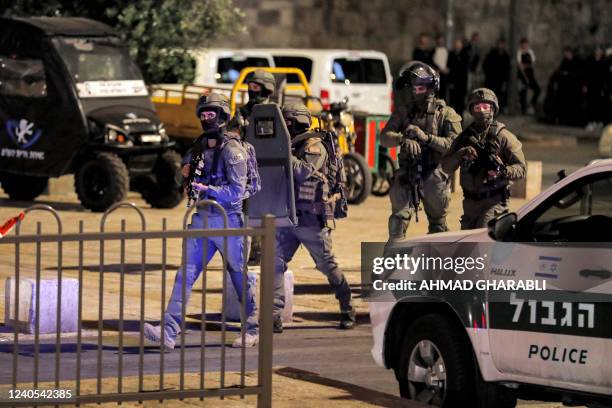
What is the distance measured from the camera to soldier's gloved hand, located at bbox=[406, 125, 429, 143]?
13.9m

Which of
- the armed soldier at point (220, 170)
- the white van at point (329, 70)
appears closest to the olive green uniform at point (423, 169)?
the armed soldier at point (220, 170)

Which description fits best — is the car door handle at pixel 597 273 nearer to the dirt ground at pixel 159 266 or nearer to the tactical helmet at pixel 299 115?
the dirt ground at pixel 159 266

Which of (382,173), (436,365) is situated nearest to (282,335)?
(436,365)

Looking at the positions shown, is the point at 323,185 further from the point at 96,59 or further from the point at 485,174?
the point at 96,59

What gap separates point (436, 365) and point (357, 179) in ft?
43.0

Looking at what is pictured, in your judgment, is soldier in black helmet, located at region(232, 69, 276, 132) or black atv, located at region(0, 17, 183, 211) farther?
black atv, located at region(0, 17, 183, 211)

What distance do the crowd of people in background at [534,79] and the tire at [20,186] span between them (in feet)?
50.5

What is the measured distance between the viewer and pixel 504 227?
9.32m

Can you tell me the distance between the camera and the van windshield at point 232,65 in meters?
30.7

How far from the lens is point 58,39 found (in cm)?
2158

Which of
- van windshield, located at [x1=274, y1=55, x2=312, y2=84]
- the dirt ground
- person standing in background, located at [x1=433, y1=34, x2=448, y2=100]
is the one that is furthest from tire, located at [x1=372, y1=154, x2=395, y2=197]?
person standing in background, located at [x1=433, y1=34, x2=448, y2=100]

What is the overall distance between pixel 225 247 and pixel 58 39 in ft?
42.6

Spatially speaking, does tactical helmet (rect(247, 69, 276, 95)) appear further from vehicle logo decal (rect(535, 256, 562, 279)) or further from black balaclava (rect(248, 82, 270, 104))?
vehicle logo decal (rect(535, 256, 562, 279))

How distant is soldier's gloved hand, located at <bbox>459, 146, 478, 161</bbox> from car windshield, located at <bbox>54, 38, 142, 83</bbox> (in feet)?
30.9
